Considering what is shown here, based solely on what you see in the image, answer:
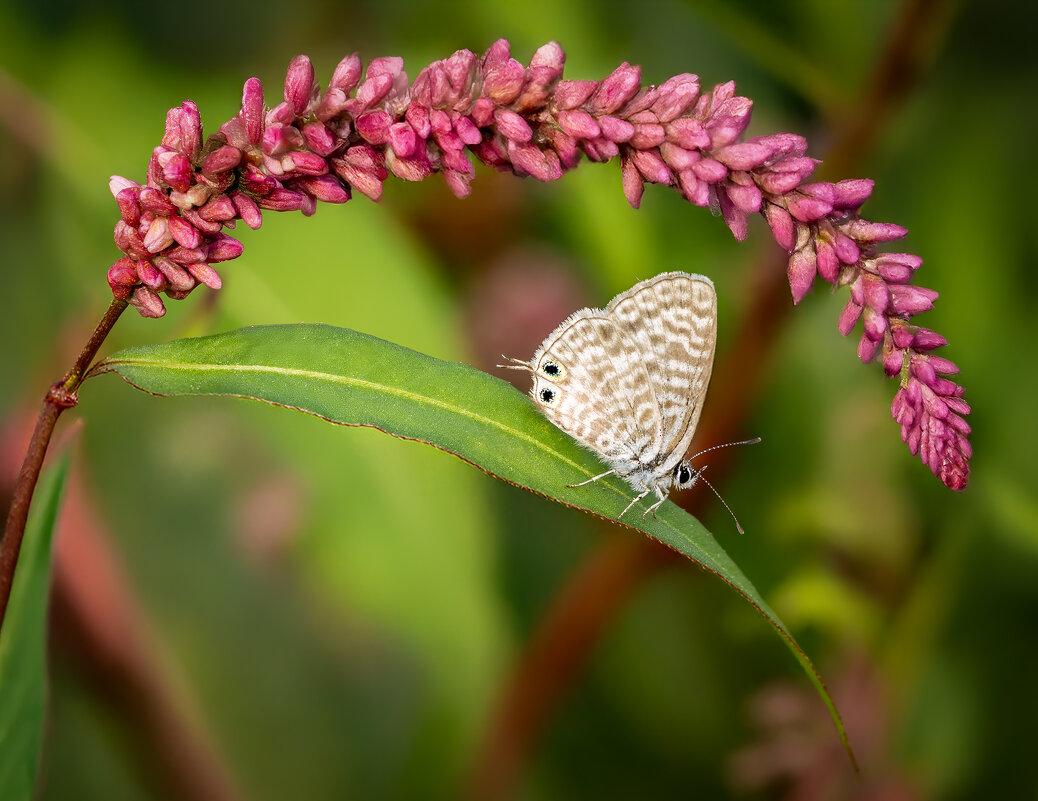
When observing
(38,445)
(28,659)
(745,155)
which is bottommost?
(28,659)

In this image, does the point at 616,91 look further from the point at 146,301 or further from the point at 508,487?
the point at 508,487

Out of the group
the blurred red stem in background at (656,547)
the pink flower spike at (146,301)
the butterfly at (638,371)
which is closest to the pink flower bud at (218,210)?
the pink flower spike at (146,301)

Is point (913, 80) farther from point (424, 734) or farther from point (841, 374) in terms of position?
point (424, 734)

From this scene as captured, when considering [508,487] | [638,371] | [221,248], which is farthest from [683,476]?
[508,487]

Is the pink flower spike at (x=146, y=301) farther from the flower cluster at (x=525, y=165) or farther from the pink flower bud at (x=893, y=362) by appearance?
the pink flower bud at (x=893, y=362)

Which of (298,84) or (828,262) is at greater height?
(828,262)

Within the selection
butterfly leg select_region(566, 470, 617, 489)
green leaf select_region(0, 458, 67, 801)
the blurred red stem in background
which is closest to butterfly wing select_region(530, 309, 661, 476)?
butterfly leg select_region(566, 470, 617, 489)
